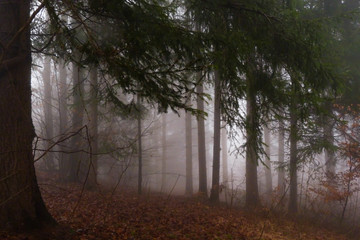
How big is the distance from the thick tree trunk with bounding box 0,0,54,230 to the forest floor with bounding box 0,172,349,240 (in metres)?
0.31

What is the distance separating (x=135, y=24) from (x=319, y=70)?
159 inches

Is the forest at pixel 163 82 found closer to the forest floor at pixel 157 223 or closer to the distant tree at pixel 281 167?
the forest floor at pixel 157 223

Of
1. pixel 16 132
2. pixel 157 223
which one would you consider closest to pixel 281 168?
pixel 157 223

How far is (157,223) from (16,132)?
4264mm

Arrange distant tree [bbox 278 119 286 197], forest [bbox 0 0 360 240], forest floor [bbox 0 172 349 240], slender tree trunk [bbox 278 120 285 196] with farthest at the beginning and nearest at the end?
slender tree trunk [bbox 278 120 285 196], distant tree [bbox 278 119 286 197], forest floor [bbox 0 172 349 240], forest [bbox 0 0 360 240]

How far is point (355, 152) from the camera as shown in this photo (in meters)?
10.3

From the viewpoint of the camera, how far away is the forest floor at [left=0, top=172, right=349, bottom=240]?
20.1 feet

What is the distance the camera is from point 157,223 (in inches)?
298

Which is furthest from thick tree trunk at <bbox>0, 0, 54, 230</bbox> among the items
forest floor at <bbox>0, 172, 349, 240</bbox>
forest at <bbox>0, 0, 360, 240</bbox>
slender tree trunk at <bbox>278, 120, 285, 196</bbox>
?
slender tree trunk at <bbox>278, 120, 285, 196</bbox>

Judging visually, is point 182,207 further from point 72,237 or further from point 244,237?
point 72,237


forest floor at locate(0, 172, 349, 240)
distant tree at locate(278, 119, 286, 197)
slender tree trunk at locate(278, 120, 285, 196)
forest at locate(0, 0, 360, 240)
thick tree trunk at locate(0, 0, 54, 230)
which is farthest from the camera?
slender tree trunk at locate(278, 120, 285, 196)

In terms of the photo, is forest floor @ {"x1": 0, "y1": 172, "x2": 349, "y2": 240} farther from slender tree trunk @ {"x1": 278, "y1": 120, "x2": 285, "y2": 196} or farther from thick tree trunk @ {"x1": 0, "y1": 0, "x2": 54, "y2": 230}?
slender tree trunk @ {"x1": 278, "y1": 120, "x2": 285, "y2": 196}

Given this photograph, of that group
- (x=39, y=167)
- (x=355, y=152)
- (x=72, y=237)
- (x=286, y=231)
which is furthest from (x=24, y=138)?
(x=39, y=167)

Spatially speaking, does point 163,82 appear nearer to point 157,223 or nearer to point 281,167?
point 157,223
